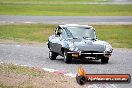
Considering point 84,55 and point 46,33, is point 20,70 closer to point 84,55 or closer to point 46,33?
point 84,55

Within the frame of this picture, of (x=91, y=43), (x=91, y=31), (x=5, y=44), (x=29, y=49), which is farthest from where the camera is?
(x=5, y=44)

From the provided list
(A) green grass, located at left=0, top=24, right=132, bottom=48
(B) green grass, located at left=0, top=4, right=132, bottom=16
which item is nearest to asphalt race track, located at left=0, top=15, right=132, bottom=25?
(A) green grass, located at left=0, top=24, right=132, bottom=48

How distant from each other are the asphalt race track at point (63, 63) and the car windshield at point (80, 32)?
996 mm

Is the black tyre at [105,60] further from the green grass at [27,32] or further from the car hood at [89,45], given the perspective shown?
the green grass at [27,32]

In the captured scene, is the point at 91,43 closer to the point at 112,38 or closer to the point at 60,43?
the point at 60,43

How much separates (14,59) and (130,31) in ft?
59.4

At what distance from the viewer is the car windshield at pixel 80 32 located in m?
22.2

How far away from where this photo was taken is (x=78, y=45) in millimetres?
20859

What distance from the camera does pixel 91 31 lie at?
2266 centimetres

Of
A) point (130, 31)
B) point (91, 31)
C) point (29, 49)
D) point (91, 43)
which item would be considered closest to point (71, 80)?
point (91, 43)

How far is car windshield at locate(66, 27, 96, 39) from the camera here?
72.8 ft

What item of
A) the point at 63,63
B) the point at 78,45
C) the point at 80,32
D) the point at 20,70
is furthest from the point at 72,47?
the point at 20,70

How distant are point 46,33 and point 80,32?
15808 mm

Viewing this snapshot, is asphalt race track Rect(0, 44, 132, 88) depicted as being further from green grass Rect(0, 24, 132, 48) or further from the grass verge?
green grass Rect(0, 24, 132, 48)
